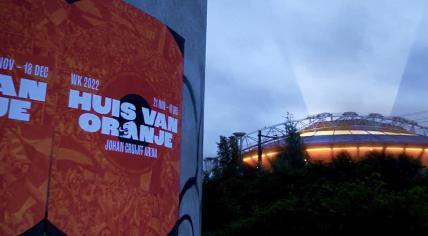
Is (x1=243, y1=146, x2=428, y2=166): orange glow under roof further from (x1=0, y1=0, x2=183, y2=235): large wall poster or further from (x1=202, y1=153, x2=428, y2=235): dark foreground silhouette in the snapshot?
(x1=0, y1=0, x2=183, y2=235): large wall poster

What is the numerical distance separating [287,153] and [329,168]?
12.8m

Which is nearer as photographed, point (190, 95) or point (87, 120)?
point (87, 120)

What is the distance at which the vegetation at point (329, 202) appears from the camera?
1894 cm

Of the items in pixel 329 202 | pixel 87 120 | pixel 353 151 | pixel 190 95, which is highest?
pixel 353 151

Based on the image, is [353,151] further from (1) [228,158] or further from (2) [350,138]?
(1) [228,158]

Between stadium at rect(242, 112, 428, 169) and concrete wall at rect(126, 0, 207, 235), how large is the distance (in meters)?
42.6

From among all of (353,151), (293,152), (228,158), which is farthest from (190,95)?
(353,151)

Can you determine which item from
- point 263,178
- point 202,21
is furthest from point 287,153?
point 202,21

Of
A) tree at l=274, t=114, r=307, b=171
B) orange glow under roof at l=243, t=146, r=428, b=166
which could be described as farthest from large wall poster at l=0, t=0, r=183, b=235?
orange glow under roof at l=243, t=146, r=428, b=166

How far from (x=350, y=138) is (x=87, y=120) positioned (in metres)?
57.3

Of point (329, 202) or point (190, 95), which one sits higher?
point (190, 95)

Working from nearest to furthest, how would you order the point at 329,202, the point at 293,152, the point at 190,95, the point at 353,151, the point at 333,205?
the point at 190,95 → the point at 333,205 → the point at 329,202 → the point at 293,152 → the point at 353,151

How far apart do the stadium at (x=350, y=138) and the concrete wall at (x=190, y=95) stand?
140ft

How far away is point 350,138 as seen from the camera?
208 ft
